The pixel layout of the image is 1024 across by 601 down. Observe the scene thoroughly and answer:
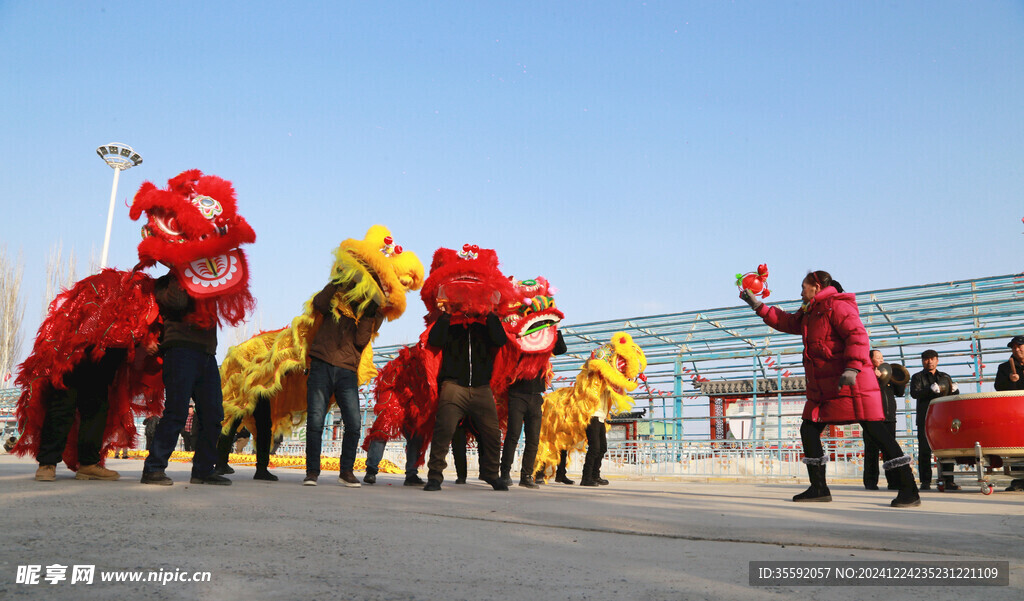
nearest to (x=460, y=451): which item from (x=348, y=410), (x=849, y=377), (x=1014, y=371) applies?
(x=348, y=410)

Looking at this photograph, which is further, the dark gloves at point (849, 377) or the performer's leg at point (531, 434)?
the performer's leg at point (531, 434)

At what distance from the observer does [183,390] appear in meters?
4.91

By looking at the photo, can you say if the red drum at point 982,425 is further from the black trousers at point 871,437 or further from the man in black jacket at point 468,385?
the man in black jacket at point 468,385

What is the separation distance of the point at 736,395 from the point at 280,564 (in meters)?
22.8

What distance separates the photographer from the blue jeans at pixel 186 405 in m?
4.87

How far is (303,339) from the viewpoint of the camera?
6.16 metres

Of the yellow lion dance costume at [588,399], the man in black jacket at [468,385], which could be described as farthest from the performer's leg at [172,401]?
the yellow lion dance costume at [588,399]

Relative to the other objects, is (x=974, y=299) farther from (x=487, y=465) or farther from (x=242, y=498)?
(x=242, y=498)

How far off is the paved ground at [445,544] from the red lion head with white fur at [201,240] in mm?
1334

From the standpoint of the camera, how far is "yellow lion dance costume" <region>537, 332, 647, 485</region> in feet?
27.3

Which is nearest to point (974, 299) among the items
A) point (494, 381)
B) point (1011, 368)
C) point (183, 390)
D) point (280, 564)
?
point (1011, 368)

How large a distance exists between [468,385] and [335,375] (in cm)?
106

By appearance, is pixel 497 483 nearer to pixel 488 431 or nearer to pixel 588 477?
pixel 488 431

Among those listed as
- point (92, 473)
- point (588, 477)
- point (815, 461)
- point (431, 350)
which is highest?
point (431, 350)
